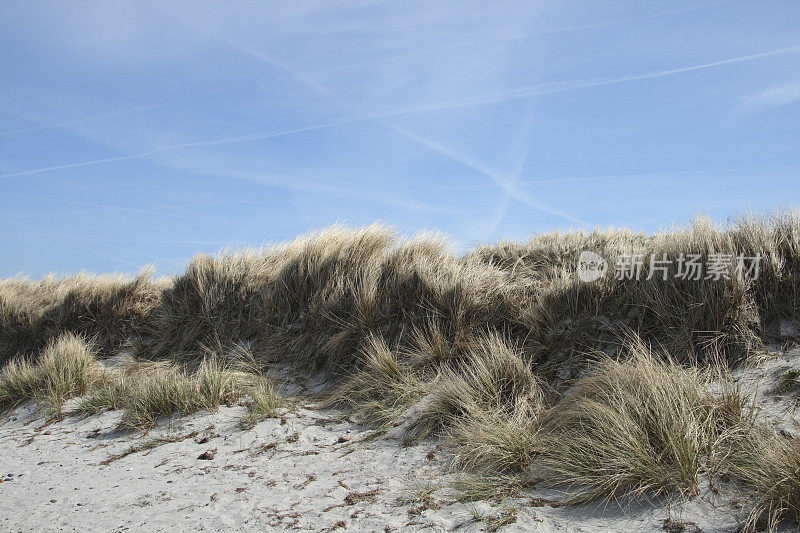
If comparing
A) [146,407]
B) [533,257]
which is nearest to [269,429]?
[146,407]

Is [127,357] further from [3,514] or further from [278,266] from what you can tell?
[3,514]

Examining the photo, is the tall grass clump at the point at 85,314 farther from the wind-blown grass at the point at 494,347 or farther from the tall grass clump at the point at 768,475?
the tall grass clump at the point at 768,475

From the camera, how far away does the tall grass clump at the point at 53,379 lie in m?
6.90

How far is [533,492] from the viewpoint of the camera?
12.2 ft

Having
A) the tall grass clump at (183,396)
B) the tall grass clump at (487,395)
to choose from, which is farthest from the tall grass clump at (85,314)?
the tall grass clump at (487,395)

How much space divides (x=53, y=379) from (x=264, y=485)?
4351 mm

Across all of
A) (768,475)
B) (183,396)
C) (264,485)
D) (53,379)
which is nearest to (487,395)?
(264,485)

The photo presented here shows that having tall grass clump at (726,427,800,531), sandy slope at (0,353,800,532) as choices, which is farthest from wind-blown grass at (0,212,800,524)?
sandy slope at (0,353,800,532)

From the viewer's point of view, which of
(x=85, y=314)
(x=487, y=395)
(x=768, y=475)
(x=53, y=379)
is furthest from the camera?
(x=85, y=314)

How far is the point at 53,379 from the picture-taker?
22.9 feet

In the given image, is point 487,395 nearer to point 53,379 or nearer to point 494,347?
point 494,347

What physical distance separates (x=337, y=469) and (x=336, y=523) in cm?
91

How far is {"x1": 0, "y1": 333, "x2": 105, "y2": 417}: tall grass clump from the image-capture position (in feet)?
22.6

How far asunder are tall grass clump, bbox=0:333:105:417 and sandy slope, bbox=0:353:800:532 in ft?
3.17
